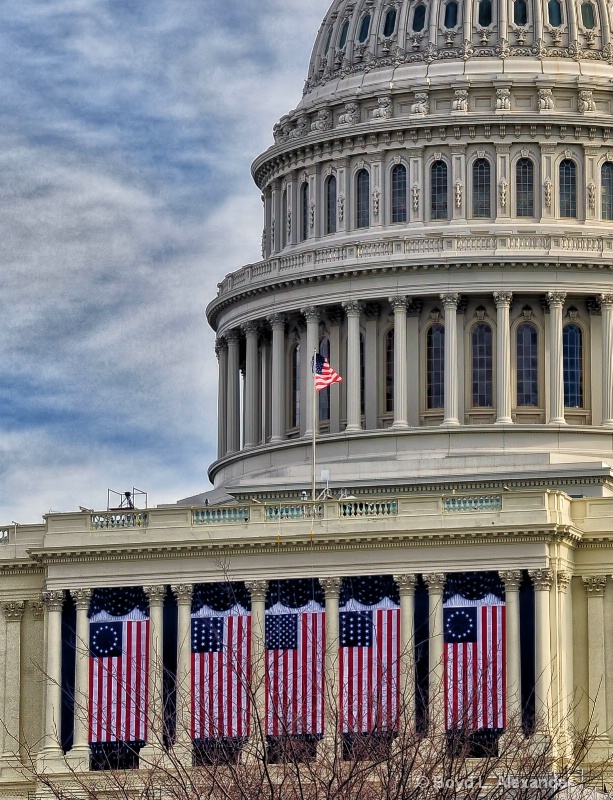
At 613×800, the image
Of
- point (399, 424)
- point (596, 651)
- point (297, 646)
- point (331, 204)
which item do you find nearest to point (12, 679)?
point (297, 646)

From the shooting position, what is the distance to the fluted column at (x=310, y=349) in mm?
128250

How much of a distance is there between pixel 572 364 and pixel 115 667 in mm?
29398

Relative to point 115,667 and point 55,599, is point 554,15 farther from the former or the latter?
point 115,667

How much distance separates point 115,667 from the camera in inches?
4237

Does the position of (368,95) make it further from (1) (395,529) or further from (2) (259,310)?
(1) (395,529)

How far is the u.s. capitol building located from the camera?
4124 inches

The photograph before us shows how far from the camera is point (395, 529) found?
105 meters

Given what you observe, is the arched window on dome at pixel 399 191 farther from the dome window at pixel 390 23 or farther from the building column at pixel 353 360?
the dome window at pixel 390 23

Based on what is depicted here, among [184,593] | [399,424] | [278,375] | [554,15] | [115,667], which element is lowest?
[115,667]

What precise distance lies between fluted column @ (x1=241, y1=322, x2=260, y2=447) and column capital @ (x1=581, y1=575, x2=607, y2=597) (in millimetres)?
28728

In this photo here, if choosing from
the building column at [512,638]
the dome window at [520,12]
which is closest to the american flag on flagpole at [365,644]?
the building column at [512,638]

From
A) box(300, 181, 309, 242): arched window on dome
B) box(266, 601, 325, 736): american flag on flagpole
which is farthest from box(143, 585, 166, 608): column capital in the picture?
box(300, 181, 309, 242): arched window on dome

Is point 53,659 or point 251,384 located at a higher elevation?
point 251,384

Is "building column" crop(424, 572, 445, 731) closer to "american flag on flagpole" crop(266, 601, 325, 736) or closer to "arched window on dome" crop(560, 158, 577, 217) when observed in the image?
"american flag on flagpole" crop(266, 601, 325, 736)
